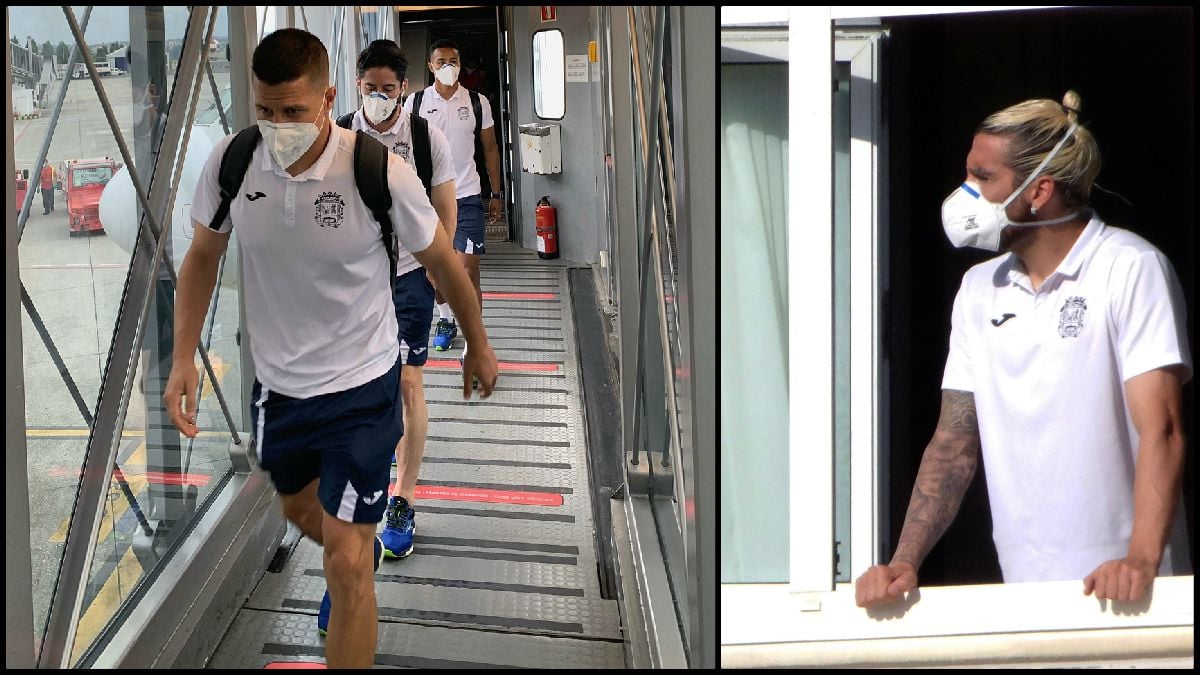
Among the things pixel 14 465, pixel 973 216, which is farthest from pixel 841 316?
pixel 14 465

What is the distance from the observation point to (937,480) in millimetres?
2973

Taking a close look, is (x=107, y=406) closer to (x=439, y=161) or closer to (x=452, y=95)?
(x=439, y=161)

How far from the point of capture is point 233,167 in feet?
9.16

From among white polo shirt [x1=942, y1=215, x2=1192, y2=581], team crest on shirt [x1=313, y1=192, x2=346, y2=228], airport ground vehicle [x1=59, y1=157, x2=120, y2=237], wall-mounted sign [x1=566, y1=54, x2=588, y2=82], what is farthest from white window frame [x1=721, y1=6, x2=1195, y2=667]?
wall-mounted sign [x1=566, y1=54, x2=588, y2=82]

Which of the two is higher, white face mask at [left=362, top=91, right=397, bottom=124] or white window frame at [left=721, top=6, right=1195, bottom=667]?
white face mask at [left=362, top=91, right=397, bottom=124]

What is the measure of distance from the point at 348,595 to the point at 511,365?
4164 millimetres

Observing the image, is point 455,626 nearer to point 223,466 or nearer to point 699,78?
point 223,466

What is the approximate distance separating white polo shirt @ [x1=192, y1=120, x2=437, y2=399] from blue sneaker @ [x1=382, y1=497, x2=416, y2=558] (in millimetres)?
1199

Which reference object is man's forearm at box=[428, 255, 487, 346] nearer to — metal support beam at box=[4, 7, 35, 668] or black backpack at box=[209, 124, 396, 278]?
black backpack at box=[209, 124, 396, 278]

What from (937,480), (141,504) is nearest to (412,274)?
(141,504)

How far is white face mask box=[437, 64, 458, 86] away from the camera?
6.80 m

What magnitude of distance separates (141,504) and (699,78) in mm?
2215

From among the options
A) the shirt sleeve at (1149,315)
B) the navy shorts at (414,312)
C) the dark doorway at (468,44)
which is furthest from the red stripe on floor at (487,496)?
the dark doorway at (468,44)

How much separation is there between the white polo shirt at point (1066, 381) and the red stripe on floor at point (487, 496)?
2.06m
